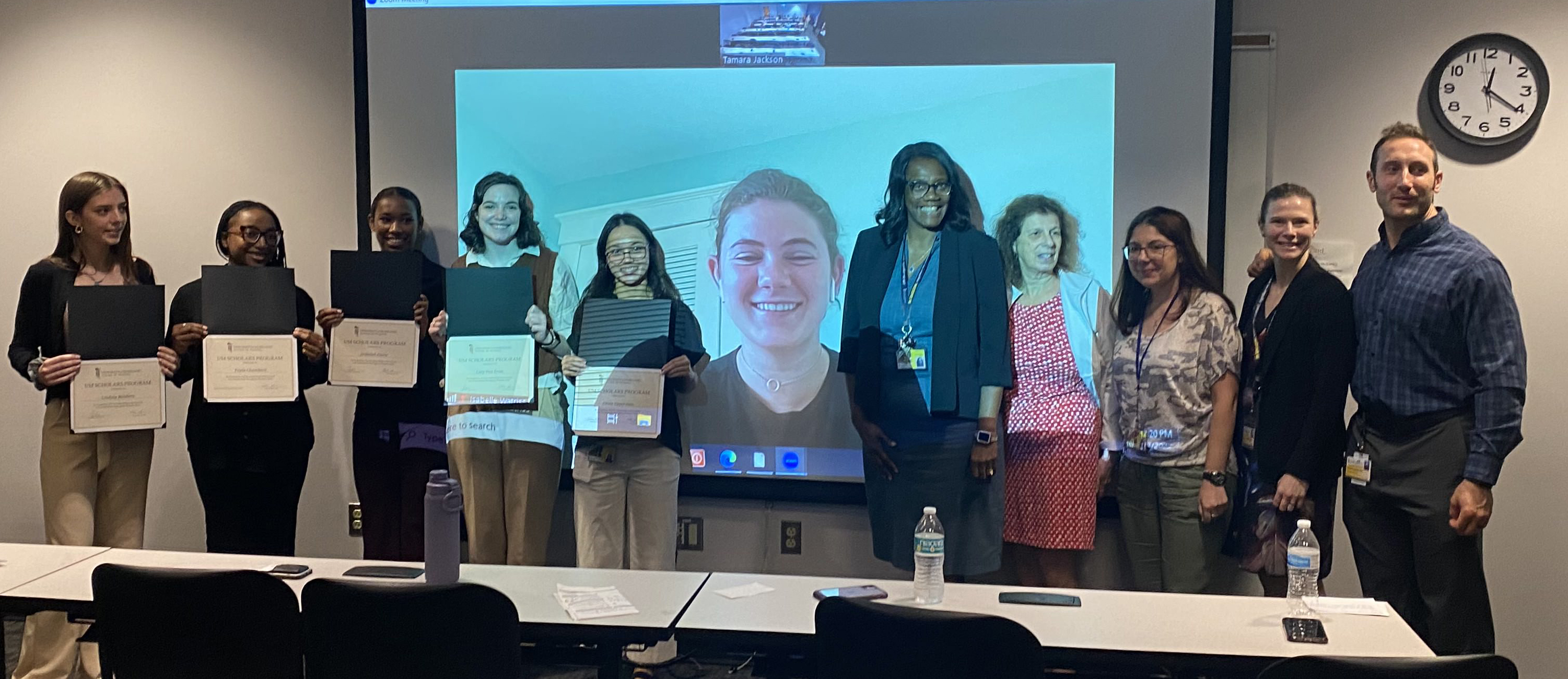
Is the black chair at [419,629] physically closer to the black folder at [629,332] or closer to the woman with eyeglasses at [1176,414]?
the black folder at [629,332]

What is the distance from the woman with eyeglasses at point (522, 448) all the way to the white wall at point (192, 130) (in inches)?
35.1

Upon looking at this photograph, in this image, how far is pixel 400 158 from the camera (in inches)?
163

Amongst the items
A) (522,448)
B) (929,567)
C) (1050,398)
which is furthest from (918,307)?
(522,448)

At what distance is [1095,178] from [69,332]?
3592 millimetres

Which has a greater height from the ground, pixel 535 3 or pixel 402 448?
pixel 535 3

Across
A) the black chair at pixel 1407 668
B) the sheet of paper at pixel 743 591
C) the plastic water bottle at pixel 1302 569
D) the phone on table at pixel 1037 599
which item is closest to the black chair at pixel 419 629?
the sheet of paper at pixel 743 591

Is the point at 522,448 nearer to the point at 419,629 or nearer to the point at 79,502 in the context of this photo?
the point at 79,502

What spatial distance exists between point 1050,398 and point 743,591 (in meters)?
1.65

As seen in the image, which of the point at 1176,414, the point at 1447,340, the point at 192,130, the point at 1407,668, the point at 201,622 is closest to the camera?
the point at 1407,668

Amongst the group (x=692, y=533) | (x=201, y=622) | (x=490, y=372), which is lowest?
(x=692, y=533)

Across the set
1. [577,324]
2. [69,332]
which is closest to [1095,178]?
[577,324]

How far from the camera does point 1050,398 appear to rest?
3660mm

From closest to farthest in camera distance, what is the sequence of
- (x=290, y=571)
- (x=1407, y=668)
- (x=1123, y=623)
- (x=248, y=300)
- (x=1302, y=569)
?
(x=1407, y=668)
(x=1123, y=623)
(x=1302, y=569)
(x=290, y=571)
(x=248, y=300)

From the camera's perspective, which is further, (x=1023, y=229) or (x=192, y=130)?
(x=192, y=130)
